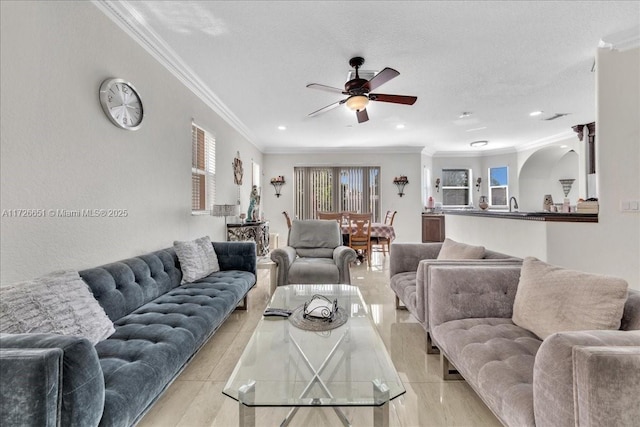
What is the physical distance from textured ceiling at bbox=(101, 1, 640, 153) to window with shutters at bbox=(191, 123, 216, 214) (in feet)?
2.08

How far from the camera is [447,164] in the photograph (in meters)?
8.16

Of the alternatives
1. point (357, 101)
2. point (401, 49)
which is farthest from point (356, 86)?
point (401, 49)

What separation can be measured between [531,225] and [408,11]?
2.38 metres

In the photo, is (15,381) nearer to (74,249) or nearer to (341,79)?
(74,249)

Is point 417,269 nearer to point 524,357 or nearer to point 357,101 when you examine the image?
point 524,357

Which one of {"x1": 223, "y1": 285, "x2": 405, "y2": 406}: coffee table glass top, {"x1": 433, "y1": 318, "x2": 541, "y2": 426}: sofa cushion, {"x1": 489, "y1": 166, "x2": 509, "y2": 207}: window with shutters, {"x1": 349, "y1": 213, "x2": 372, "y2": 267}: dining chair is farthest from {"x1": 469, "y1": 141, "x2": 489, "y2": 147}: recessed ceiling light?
{"x1": 223, "y1": 285, "x2": 405, "y2": 406}: coffee table glass top

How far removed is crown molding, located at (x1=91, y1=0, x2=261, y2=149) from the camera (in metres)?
2.13

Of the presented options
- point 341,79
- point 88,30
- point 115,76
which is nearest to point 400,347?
point 341,79

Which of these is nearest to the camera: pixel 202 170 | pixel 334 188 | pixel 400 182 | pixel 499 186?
pixel 202 170

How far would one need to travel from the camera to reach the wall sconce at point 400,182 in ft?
24.0

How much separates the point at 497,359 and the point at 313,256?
2687mm

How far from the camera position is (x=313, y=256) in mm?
3877

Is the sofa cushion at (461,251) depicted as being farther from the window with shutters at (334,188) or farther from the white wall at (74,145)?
the window with shutters at (334,188)

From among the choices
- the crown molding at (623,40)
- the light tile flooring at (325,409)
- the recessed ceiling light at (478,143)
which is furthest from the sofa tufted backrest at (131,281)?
the recessed ceiling light at (478,143)
